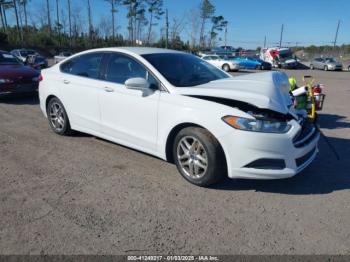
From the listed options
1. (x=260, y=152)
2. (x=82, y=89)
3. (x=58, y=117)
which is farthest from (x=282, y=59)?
(x=260, y=152)

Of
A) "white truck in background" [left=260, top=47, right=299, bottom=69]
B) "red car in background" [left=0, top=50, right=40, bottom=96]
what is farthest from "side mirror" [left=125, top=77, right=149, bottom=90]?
"white truck in background" [left=260, top=47, right=299, bottom=69]

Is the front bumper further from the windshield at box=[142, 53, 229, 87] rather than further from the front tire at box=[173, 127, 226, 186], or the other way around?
the windshield at box=[142, 53, 229, 87]

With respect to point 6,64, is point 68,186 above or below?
below

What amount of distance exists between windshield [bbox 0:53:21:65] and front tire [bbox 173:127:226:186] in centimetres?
808

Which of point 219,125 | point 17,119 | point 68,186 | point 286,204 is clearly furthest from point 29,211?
point 17,119

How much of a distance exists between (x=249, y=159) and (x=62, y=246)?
2.03m

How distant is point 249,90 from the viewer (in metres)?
3.98

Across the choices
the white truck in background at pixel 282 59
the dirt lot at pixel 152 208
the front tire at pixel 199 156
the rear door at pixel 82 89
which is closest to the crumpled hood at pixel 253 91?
the front tire at pixel 199 156

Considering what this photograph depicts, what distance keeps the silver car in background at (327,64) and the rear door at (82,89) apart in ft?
114

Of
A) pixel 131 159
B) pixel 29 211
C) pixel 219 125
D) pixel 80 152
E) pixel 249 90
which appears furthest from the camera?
pixel 80 152

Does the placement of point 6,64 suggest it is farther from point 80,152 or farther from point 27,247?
point 27,247

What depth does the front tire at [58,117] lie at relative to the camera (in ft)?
19.0

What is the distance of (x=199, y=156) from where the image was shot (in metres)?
3.92

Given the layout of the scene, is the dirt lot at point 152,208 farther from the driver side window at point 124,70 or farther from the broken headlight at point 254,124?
the driver side window at point 124,70
